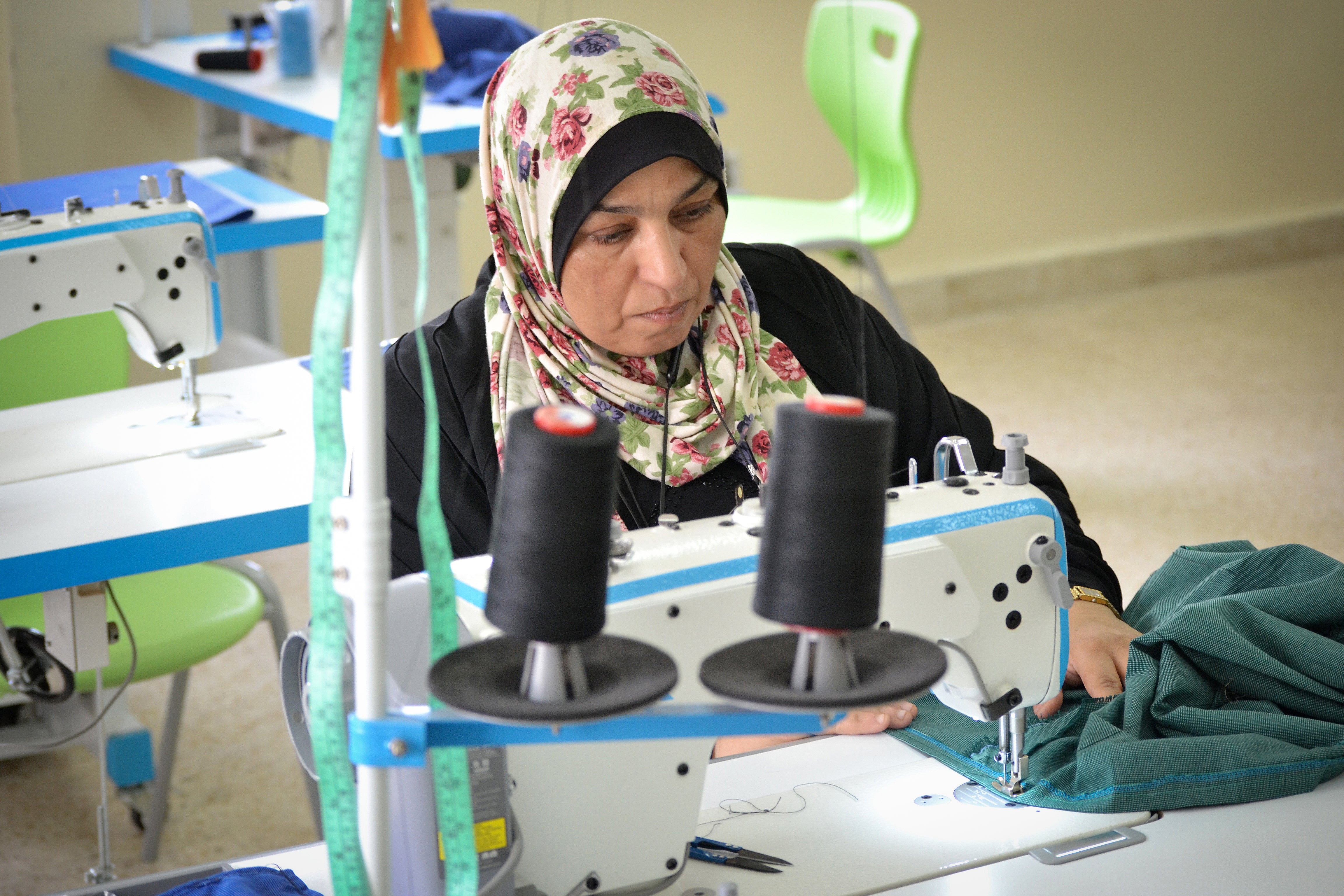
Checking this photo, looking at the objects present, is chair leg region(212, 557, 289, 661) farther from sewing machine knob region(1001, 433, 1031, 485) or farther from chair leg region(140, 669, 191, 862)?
sewing machine knob region(1001, 433, 1031, 485)

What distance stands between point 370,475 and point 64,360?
1.86 m

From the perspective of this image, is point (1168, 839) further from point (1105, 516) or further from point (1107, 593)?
point (1105, 516)

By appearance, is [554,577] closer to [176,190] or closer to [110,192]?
[176,190]

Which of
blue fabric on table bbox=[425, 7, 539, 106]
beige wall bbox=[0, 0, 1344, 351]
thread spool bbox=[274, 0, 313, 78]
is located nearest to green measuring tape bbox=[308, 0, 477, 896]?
blue fabric on table bbox=[425, 7, 539, 106]

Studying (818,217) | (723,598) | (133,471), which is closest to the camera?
(723,598)

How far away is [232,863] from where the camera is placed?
4.02ft

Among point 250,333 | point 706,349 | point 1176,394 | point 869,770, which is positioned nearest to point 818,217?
point 1176,394

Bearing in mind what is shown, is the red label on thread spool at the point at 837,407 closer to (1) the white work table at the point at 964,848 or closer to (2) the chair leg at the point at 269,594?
(1) the white work table at the point at 964,848

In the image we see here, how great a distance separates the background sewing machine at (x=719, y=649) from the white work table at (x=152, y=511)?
0.63 m

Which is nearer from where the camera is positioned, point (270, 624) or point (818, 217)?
point (270, 624)

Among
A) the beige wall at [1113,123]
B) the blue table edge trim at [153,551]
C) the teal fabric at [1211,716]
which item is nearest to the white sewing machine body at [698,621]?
the teal fabric at [1211,716]

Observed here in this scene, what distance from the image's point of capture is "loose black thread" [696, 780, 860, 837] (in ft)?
4.25

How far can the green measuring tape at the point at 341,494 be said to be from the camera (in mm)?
808

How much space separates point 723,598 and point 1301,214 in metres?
4.99
